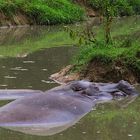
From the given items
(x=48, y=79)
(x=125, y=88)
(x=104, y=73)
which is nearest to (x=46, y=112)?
(x=125, y=88)

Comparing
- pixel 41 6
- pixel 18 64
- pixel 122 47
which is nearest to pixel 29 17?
pixel 41 6

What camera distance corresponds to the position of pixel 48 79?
604 inches

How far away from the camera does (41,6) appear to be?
1645 inches

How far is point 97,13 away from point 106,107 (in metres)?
38.9

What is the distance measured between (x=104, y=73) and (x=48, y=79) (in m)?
1.74

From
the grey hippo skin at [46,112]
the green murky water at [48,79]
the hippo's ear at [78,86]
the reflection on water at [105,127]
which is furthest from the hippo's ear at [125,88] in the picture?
the grey hippo skin at [46,112]

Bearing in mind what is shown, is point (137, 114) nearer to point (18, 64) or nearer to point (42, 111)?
point (42, 111)

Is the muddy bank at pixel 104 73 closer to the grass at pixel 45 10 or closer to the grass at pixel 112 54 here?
the grass at pixel 112 54

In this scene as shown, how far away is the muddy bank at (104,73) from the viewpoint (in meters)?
14.3

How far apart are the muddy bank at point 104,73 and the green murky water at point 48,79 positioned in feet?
2.51

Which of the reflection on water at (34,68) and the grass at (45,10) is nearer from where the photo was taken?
the reflection on water at (34,68)

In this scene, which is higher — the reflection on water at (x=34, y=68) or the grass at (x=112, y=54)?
the grass at (x=112, y=54)

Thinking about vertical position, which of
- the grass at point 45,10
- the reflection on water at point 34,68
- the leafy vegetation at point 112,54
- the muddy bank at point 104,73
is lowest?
the grass at point 45,10

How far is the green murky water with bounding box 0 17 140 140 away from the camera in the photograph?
Answer: 924 centimetres
